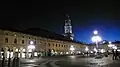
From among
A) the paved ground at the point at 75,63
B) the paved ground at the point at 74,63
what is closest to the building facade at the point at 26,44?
the paved ground at the point at 74,63

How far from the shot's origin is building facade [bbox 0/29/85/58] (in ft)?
226

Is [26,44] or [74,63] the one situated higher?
[26,44]

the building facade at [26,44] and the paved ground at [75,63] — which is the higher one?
the building facade at [26,44]

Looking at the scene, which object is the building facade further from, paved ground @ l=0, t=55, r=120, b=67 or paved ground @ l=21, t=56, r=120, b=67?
paved ground @ l=21, t=56, r=120, b=67

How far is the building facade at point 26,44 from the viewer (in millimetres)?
68750

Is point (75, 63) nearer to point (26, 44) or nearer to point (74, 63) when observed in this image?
point (74, 63)

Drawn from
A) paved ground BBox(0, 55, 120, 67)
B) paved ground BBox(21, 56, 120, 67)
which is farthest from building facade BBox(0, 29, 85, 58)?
paved ground BBox(21, 56, 120, 67)

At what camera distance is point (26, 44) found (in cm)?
7956

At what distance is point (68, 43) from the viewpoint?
123750mm

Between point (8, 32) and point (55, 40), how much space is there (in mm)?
38649

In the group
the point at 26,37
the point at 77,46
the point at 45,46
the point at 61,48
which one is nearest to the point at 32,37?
the point at 26,37

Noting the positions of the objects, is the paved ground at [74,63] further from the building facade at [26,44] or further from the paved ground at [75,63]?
the building facade at [26,44]

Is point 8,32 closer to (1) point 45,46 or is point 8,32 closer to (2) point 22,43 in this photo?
(2) point 22,43

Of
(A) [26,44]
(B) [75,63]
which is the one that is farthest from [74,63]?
(A) [26,44]
